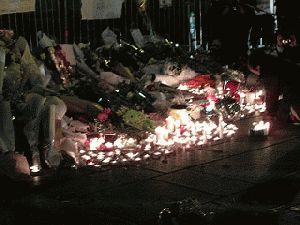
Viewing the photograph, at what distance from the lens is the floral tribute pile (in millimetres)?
7148

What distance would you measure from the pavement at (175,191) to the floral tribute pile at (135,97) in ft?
2.01

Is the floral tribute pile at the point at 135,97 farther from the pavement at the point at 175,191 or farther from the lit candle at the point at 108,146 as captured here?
the pavement at the point at 175,191

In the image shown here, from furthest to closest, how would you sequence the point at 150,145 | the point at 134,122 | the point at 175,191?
the point at 134,122 < the point at 150,145 < the point at 175,191

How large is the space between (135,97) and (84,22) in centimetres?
325

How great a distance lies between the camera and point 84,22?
10641mm

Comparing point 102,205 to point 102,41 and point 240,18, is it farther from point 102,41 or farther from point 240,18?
point 102,41

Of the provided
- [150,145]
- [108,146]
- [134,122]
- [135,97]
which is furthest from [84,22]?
[108,146]

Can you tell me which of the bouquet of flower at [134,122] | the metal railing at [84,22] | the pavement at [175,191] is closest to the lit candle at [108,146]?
the bouquet of flower at [134,122]

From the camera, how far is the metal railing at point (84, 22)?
9867 millimetres

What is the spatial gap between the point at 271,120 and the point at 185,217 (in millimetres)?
3567

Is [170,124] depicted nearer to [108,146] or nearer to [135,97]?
[135,97]

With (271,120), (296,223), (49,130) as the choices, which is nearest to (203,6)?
(271,120)

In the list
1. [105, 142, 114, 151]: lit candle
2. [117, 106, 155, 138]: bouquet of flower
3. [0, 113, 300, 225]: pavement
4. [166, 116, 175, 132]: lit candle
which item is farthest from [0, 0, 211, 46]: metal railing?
[0, 113, 300, 225]: pavement

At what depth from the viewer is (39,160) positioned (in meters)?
6.31
